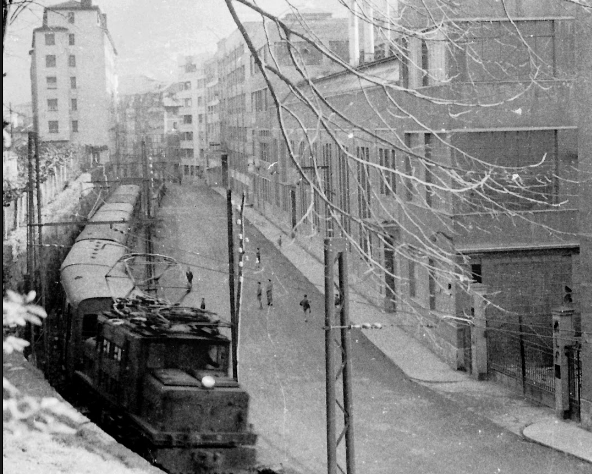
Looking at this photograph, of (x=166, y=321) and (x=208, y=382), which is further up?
(x=166, y=321)

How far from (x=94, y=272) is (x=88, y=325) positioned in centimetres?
112

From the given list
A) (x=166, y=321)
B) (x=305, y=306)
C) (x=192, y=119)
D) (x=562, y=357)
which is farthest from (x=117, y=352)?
(x=305, y=306)

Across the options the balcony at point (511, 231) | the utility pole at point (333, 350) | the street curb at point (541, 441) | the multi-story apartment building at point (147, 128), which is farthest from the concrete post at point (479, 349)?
the utility pole at point (333, 350)

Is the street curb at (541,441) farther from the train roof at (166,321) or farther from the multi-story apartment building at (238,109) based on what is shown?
the train roof at (166,321)

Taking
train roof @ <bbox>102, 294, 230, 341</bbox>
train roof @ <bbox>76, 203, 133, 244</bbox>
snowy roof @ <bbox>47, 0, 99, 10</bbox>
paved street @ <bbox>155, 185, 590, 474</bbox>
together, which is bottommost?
paved street @ <bbox>155, 185, 590, 474</bbox>

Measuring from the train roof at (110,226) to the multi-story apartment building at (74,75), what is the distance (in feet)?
18.0

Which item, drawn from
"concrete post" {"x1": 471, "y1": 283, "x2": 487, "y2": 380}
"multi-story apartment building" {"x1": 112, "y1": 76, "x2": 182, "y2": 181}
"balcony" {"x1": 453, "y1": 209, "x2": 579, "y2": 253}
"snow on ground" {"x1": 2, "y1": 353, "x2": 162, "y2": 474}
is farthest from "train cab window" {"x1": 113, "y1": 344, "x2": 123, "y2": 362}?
"balcony" {"x1": 453, "y1": 209, "x2": 579, "y2": 253}

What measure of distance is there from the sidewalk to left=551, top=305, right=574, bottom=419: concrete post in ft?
0.66

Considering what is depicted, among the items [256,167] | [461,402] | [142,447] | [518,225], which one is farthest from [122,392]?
[518,225]

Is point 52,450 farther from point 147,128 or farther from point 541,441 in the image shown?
point 541,441

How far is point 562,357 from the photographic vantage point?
13.1 m

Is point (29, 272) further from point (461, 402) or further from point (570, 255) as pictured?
point (570, 255)

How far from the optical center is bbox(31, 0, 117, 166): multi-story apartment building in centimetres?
637

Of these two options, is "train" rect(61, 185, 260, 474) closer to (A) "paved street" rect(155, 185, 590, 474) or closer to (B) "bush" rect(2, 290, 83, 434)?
(A) "paved street" rect(155, 185, 590, 474)
